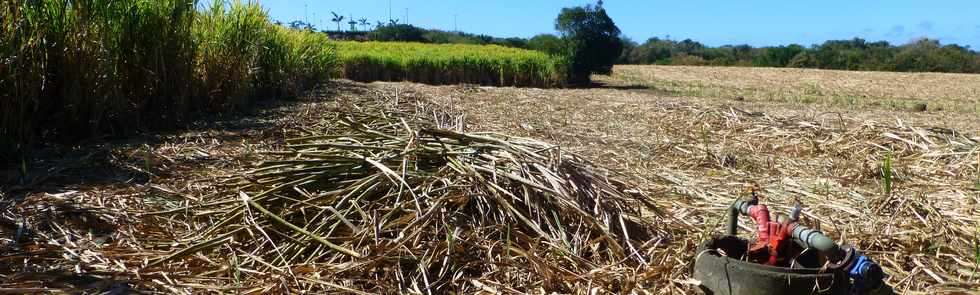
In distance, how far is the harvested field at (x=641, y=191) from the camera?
2297 mm

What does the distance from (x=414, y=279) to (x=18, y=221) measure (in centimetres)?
172

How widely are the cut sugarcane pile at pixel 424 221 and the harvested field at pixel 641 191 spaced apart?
0.03 meters

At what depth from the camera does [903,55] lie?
131 ft

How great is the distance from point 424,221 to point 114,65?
3.63 m

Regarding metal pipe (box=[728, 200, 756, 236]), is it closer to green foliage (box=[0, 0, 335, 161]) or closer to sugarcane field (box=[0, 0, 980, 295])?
sugarcane field (box=[0, 0, 980, 295])

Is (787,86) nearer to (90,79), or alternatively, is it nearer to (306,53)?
(306,53)

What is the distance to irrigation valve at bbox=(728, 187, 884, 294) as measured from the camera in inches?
74.0

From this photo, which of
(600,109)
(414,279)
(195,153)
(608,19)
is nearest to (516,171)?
(414,279)

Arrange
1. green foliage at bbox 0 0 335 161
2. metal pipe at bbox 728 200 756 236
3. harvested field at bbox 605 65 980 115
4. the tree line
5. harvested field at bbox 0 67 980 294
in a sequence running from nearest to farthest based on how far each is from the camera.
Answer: metal pipe at bbox 728 200 756 236 → harvested field at bbox 0 67 980 294 → green foliage at bbox 0 0 335 161 → harvested field at bbox 605 65 980 115 → the tree line

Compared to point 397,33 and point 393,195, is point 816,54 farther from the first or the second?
point 393,195

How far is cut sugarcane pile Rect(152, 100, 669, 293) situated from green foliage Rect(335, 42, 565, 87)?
16.4 m

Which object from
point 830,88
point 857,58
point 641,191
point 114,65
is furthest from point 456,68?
point 857,58

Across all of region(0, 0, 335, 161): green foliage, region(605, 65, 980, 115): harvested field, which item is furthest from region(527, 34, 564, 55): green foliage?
region(0, 0, 335, 161): green foliage

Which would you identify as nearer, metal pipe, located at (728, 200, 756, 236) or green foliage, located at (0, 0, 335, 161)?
metal pipe, located at (728, 200, 756, 236)
